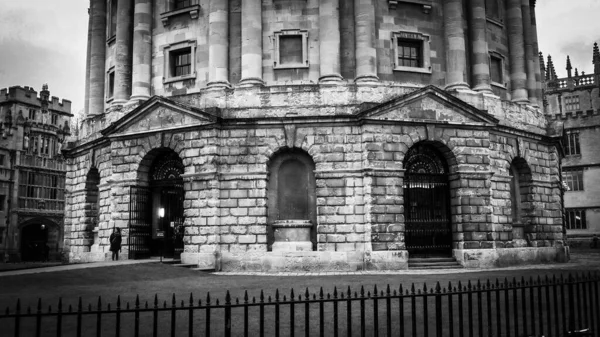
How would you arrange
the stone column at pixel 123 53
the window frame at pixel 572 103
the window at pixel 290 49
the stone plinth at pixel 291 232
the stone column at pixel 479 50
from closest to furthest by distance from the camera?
the stone plinth at pixel 291 232 < the window at pixel 290 49 < the stone column at pixel 479 50 < the stone column at pixel 123 53 < the window frame at pixel 572 103

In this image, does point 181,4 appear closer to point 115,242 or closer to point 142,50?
point 142,50

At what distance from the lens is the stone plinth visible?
2411 centimetres

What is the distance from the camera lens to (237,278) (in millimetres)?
19938

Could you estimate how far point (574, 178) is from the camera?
55469 millimetres

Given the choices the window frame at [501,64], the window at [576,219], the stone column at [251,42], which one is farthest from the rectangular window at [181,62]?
the window at [576,219]

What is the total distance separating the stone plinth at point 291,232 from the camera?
79.1 feet

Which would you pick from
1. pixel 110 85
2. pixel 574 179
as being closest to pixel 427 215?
pixel 110 85

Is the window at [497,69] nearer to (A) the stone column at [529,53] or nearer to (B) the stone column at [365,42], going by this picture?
(A) the stone column at [529,53]

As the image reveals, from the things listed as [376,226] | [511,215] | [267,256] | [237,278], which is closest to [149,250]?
[267,256]

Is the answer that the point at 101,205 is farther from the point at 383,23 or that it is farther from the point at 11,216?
the point at 11,216

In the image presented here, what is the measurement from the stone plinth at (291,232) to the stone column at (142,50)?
988cm

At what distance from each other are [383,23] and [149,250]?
609 inches

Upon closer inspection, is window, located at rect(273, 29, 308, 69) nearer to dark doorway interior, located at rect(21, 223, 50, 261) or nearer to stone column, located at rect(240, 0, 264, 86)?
stone column, located at rect(240, 0, 264, 86)

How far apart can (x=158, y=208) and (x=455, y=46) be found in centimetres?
1628
